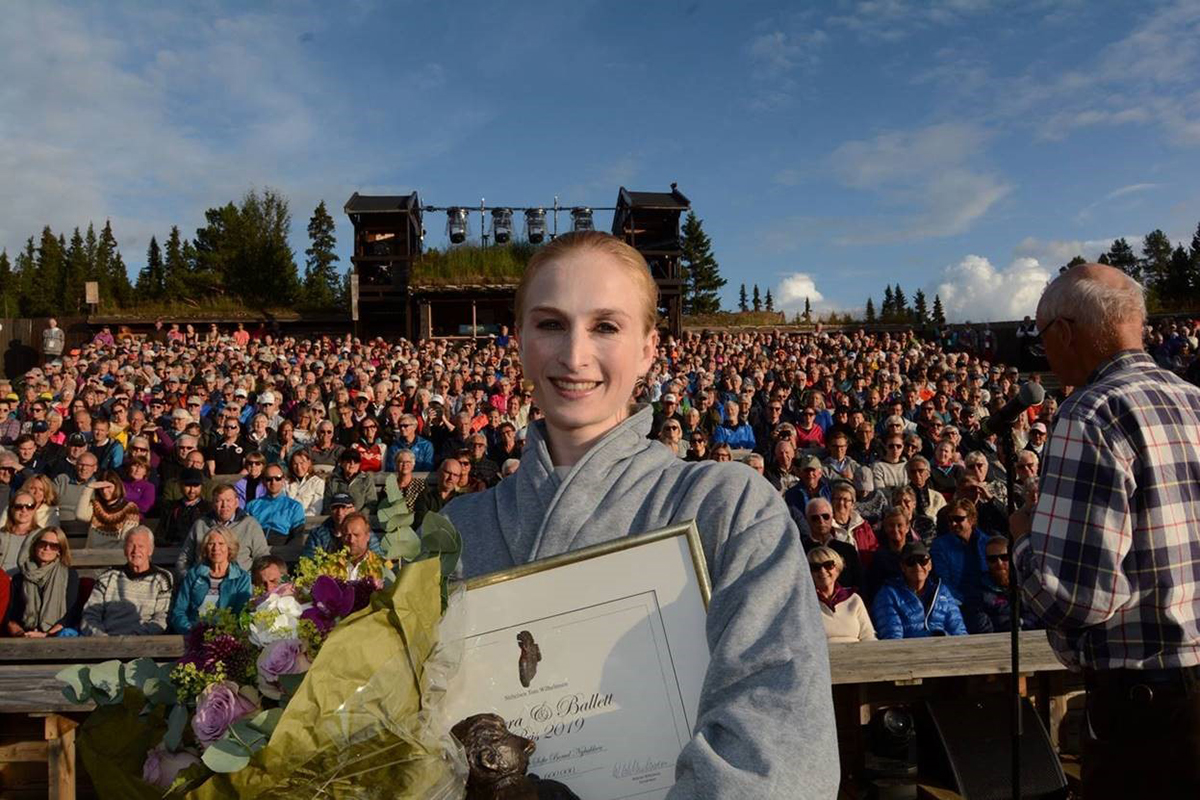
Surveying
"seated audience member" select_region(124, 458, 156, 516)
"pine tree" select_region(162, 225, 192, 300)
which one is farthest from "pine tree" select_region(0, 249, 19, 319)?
"seated audience member" select_region(124, 458, 156, 516)

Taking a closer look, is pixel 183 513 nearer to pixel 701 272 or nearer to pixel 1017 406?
pixel 1017 406

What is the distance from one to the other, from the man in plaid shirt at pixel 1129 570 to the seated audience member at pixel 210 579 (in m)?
5.36

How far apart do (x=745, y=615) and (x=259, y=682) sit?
2.39 feet

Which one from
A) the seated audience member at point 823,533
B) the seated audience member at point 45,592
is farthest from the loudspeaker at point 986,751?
the seated audience member at point 45,592

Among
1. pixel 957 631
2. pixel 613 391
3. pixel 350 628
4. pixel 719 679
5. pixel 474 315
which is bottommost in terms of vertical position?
pixel 957 631

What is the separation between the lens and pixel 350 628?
44.9 inches

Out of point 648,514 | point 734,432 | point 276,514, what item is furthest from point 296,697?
point 734,432

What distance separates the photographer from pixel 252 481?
8938mm

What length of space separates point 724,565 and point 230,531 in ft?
20.0

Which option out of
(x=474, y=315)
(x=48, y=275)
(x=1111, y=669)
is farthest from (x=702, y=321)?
(x=48, y=275)

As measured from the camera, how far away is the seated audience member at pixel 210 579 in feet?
19.9

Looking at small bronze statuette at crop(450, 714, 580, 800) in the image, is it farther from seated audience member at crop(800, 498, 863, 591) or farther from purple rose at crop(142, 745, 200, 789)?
seated audience member at crop(800, 498, 863, 591)

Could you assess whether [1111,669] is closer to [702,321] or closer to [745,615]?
[745,615]

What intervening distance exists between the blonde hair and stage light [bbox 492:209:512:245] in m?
33.0
